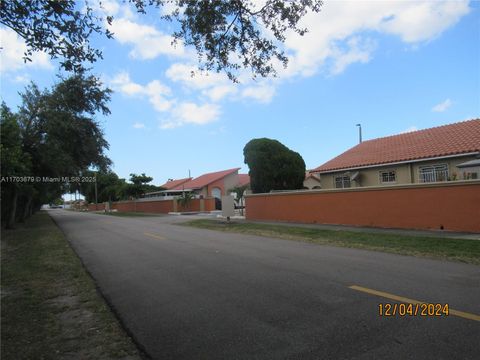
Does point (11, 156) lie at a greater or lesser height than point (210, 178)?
lesser

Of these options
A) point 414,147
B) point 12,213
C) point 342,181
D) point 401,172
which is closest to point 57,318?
point 401,172

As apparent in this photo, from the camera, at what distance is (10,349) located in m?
4.83

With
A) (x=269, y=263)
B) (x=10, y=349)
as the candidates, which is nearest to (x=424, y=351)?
(x=10, y=349)

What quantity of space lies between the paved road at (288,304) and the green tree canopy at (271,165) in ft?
73.2

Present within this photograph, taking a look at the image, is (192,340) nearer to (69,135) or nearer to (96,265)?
(96,265)

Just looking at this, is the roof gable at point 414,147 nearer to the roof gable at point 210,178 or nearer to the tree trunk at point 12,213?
the tree trunk at point 12,213

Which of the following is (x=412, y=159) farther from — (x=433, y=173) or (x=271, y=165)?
(x=271, y=165)

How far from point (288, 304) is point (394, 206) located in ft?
A: 40.7

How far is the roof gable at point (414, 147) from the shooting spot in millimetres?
21047

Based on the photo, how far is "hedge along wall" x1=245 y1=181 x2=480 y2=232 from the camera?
14.7 metres

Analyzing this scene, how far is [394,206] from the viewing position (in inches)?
675

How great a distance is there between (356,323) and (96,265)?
7.80 meters

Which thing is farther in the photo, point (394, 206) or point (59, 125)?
point (59, 125)

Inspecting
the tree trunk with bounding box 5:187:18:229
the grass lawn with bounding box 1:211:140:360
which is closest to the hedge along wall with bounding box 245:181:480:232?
the grass lawn with bounding box 1:211:140:360
